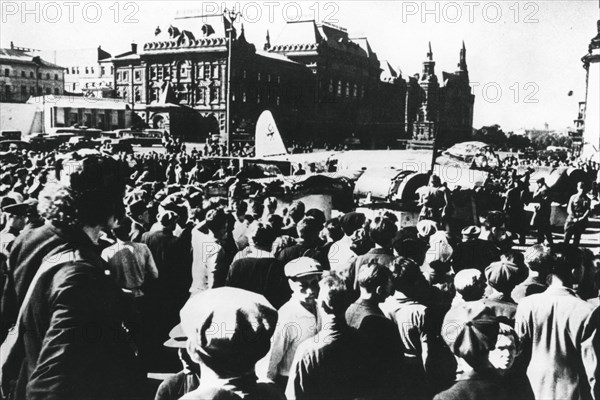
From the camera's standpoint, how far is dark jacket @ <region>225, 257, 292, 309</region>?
14.1ft

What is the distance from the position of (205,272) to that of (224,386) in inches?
137

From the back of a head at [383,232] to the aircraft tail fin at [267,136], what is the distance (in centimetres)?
729

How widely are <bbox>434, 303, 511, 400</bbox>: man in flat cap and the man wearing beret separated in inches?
30.4

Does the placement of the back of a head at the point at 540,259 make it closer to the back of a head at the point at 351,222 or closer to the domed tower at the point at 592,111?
the back of a head at the point at 351,222

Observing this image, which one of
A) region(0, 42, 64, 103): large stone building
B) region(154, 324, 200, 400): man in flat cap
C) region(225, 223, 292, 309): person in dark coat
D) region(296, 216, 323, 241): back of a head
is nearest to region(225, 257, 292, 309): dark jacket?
region(225, 223, 292, 309): person in dark coat

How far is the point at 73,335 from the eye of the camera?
2059 mm

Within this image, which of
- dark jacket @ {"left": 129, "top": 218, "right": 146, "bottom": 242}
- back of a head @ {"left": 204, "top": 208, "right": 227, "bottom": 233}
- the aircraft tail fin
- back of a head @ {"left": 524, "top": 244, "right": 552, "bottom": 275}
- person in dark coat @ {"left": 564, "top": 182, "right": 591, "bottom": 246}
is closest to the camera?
back of a head @ {"left": 524, "top": 244, "right": 552, "bottom": 275}

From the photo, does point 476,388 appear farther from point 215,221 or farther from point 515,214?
point 515,214

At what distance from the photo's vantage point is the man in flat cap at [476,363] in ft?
8.51

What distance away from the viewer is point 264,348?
1.96 metres

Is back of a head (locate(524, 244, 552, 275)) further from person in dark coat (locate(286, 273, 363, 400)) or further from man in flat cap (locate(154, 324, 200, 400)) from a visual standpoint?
man in flat cap (locate(154, 324, 200, 400))

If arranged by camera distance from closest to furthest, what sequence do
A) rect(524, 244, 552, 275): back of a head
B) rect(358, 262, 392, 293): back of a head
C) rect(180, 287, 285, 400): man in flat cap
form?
rect(180, 287, 285, 400): man in flat cap → rect(358, 262, 392, 293): back of a head → rect(524, 244, 552, 275): back of a head

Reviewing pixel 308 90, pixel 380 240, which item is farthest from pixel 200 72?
pixel 380 240

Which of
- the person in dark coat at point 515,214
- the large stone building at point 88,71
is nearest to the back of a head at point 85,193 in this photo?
the person in dark coat at point 515,214
